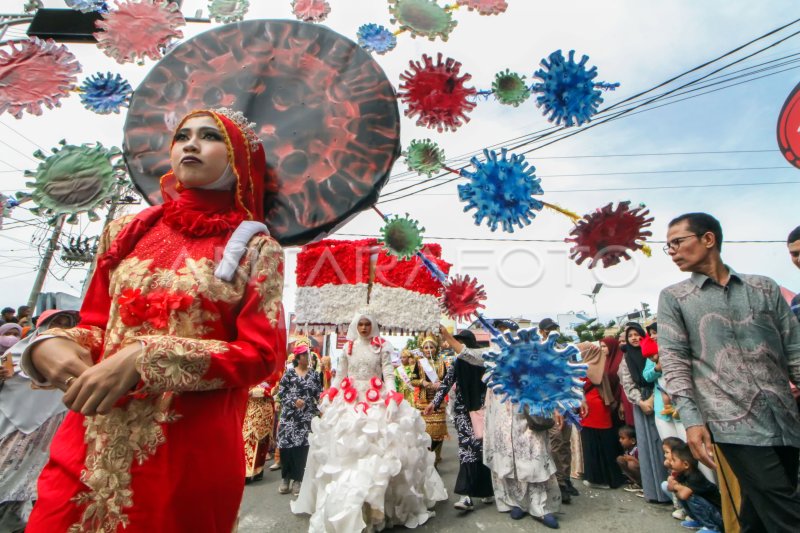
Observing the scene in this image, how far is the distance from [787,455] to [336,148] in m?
2.17

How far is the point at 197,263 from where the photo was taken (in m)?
1.38

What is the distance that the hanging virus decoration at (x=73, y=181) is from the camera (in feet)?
5.33

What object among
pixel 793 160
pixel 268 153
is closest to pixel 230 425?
pixel 268 153

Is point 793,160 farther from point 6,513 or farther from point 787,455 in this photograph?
point 6,513

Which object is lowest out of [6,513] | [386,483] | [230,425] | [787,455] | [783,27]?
[6,513]

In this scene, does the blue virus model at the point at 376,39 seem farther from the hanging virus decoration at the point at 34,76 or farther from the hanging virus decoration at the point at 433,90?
the hanging virus decoration at the point at 34,76

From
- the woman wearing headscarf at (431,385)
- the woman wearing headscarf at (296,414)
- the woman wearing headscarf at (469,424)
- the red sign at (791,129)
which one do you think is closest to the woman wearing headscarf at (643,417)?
the woman wearing headscarf at (469,424)

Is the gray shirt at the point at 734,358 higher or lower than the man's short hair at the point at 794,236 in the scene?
lower

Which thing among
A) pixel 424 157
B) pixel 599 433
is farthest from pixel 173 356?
pixel 599 433

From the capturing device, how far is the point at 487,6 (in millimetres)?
1919

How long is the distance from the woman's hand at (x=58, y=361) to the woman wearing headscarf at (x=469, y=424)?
→ 388cm

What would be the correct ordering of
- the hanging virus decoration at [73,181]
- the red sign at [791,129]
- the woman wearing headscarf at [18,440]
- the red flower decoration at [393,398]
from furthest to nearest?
the red flower decoration at [393,398] → the woman wearing headscarf at [18,440] → the red sign at [791,129] → the hanging virus decoration at [73,181]

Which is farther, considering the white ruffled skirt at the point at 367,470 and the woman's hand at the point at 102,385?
the white ruffled skirt at the point at 367,470

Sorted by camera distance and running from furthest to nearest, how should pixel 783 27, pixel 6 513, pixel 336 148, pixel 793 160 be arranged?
pixel 783 27 < pixel 6 513 < pixel 793 160 < pixel 336 148
